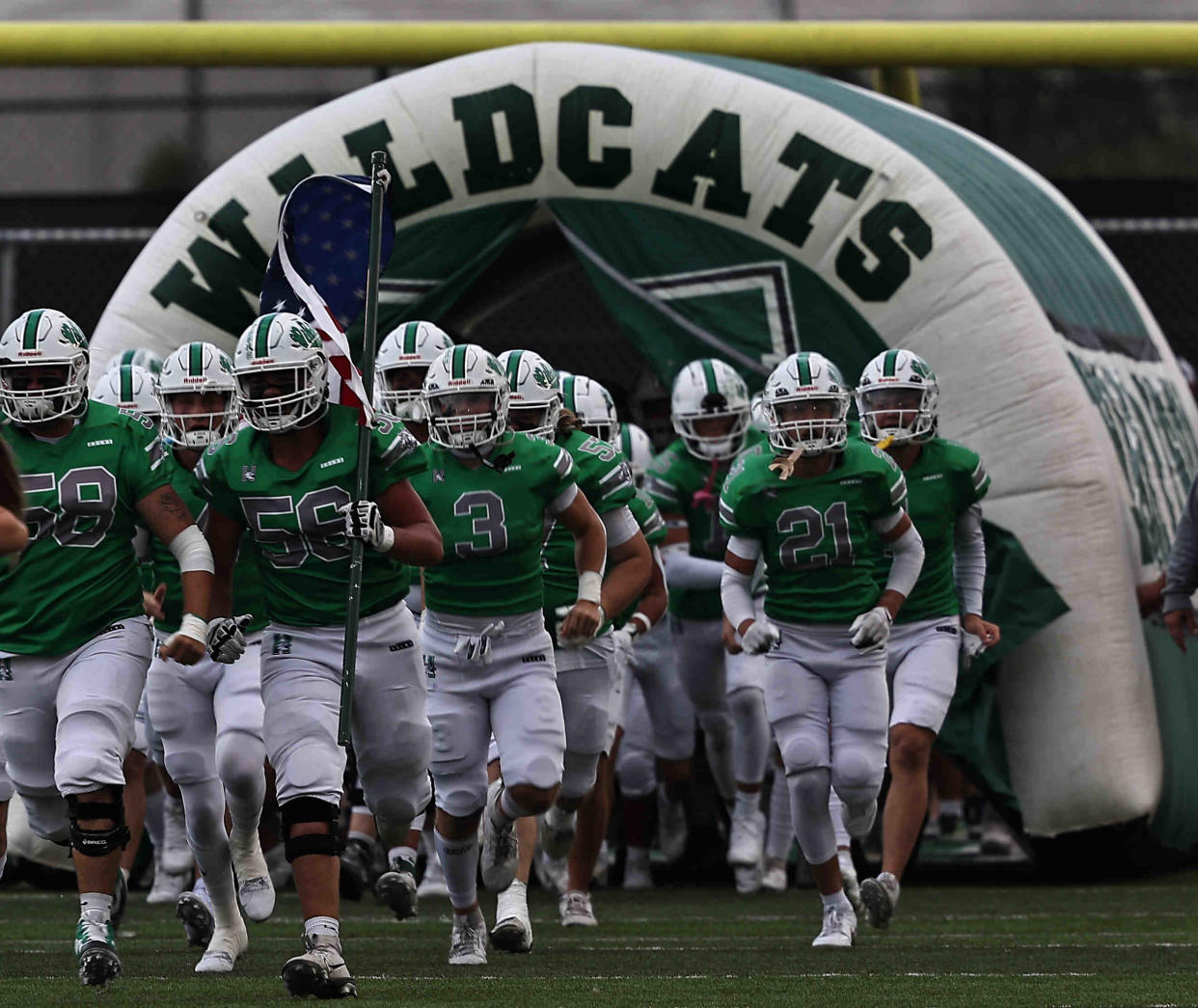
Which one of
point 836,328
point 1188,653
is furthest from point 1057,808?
point 836,328

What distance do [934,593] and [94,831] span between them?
128 inches

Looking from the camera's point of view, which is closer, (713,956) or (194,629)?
(194,629)

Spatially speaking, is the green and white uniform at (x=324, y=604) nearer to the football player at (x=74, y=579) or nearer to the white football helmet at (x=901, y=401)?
the football player at (x=74, y=579)

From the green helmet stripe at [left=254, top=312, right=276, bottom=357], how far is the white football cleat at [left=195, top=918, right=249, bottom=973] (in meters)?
1.75

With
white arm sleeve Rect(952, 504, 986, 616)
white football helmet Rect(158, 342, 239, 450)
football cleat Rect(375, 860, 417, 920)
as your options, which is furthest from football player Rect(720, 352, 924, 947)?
white football helmet Rect(158, 342, 239, 450)

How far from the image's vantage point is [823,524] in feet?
24.6

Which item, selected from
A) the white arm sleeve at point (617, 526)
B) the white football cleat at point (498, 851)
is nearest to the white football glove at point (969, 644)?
the white arm sleeve at point (617, 526)

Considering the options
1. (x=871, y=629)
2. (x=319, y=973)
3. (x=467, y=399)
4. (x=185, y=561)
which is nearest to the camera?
(x=319, y=973)

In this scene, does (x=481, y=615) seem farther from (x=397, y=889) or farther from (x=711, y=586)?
(x=711, y=586)

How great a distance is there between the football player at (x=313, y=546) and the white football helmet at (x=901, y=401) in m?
2.54

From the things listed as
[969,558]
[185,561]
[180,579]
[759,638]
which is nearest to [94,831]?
[185,561]

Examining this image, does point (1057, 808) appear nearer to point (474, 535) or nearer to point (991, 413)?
point (991, 413)

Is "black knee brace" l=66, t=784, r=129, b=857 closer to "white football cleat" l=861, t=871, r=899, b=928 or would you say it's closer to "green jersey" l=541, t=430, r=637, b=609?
"green jersey" l=541, t=430, r=637, b=609

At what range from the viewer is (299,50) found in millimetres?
11688
